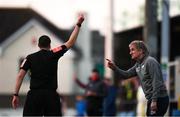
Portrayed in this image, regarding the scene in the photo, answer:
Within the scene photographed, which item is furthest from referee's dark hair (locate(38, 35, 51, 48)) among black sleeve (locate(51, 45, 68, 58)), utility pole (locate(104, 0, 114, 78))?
utility pole (locate(104, 0, 114, 78))

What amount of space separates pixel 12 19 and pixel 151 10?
134 feet

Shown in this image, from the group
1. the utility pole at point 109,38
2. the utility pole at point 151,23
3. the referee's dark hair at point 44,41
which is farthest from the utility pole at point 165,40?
the referee's dark hair at point 44,41

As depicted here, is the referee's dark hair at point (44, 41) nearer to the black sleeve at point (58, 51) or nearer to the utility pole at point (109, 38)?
the black sleeve at point (58, 51)

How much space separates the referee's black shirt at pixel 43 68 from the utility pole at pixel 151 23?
10.1m

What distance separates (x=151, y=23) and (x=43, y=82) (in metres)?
10.5

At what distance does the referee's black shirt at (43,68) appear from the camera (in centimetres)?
1066

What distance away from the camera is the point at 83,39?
62156 mm

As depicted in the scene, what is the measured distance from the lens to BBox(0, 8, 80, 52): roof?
58.6m

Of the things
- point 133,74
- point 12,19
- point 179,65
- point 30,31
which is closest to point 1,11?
point 12,19

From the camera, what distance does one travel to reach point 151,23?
20.8 metres

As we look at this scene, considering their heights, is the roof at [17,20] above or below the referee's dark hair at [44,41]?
above

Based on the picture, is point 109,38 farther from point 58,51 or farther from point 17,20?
point 17,20

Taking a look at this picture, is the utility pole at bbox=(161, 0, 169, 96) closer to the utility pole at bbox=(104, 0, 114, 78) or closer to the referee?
the utility pole at bbox=(104, 0, 114, 78)

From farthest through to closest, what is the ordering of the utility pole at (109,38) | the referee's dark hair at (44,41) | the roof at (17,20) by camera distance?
the roof at (17,20) < the utility pole at (109,38) < the referee's dark hair at (44,41)
